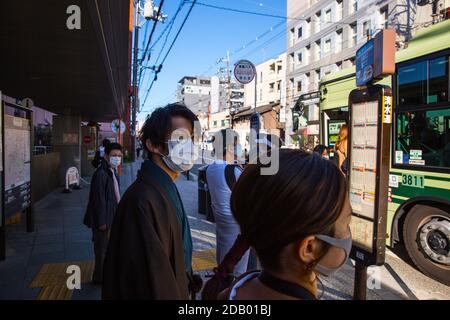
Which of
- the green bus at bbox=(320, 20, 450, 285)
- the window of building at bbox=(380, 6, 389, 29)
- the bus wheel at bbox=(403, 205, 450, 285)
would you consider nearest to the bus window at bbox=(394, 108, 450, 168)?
the green bus at bbox=(320, 20, 450, 285)

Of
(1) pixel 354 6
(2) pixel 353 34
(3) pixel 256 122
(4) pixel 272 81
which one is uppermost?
(1) pixel 354 6

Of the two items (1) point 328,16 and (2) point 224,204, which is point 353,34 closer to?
(1) point 328,16

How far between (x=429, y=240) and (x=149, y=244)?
4666mm

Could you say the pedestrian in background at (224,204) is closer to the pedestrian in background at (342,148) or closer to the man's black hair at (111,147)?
the man's black hair at (111,147)

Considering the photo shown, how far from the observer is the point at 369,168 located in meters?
3.41

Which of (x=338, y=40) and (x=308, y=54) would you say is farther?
(x=308, y=54)

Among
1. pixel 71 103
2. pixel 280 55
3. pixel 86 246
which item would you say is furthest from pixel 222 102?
pixel 86 246

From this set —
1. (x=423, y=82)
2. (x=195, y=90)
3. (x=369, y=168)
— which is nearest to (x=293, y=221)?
(x=369, y=168)

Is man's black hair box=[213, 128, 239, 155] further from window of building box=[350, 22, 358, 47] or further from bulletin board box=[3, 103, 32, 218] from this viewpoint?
window of building box=[350, 22, 358, 47]

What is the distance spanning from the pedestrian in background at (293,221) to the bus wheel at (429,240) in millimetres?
4247

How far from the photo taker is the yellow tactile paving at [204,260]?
5016mm

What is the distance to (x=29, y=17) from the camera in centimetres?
471

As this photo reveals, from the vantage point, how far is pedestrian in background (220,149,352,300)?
42.9 inches

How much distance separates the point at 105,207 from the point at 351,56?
28.5m
